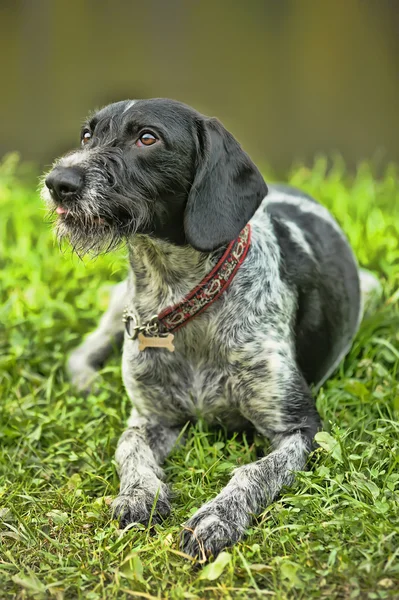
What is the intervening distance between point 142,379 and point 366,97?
7.60 m

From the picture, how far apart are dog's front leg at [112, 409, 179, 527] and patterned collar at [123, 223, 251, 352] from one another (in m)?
0.45

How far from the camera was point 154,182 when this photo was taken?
354cm

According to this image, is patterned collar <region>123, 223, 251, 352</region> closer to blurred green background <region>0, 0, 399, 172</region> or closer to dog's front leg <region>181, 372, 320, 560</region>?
dog's front leg <region>181, 372, 320, 560</region>

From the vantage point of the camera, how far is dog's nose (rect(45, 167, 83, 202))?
11.2 ft

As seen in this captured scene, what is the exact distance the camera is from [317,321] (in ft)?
14.3

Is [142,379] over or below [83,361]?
over

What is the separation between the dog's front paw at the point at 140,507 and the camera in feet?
11.1

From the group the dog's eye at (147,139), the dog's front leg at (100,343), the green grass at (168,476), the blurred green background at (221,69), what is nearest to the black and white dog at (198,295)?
the dog's eye at (147,139)

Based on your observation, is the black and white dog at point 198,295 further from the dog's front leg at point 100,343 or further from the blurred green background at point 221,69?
the blurred green background at point 221,69

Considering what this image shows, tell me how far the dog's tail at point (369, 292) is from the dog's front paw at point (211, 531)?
2238 mm

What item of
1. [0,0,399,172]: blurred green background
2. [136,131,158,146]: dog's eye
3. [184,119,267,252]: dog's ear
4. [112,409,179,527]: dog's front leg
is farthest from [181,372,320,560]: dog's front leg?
[0,0,399,172]: blurred green background

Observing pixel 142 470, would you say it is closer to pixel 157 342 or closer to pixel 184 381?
pixel 184 381

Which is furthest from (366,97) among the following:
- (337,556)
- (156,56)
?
(337,556)

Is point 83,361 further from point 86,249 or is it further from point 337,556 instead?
point 337,556
